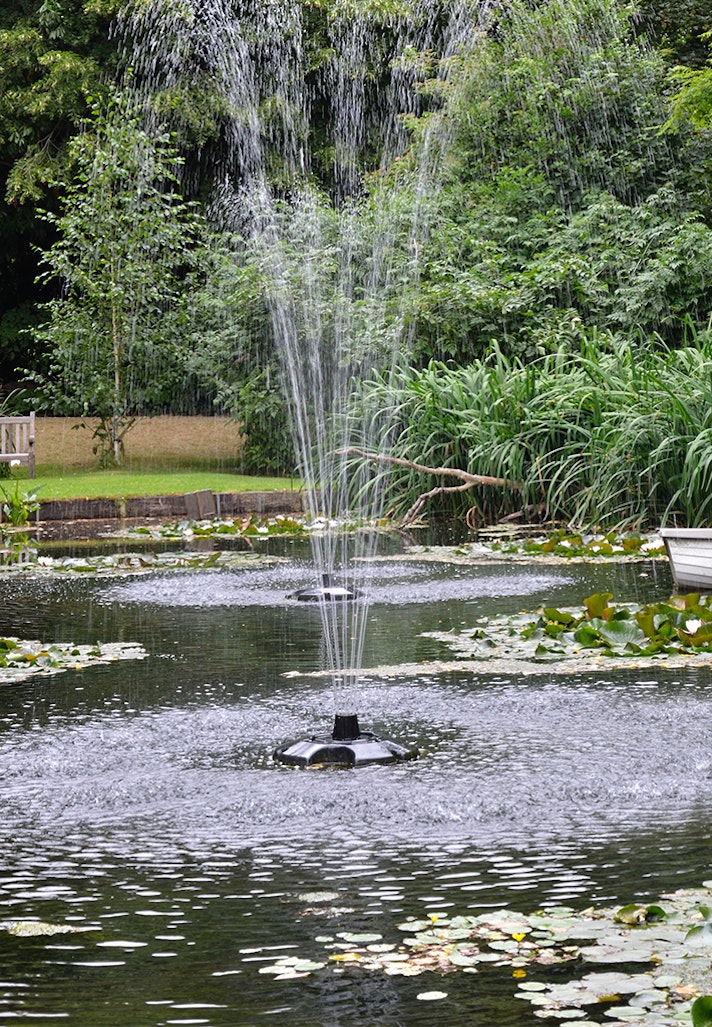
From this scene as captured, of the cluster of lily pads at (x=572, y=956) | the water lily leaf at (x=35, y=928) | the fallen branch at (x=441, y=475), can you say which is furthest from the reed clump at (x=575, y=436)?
the water lily leaf at (x=35, y=928)

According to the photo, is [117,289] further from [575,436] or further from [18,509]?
[575,436]

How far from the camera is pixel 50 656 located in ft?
22.3

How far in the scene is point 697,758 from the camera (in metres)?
4.55

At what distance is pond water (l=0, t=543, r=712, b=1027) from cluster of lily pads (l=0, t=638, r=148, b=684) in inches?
8.1

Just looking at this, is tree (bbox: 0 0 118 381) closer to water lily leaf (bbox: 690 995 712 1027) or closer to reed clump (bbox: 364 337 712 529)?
reed clump (bbox: 364 337 712 529)

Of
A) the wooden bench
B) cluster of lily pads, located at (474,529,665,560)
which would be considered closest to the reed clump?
cluster of lily pads, located at (474,529,665,560)

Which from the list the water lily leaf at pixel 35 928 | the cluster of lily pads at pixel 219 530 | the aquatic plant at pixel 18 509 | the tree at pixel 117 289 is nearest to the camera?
the water lily leaf at pixel 35 928

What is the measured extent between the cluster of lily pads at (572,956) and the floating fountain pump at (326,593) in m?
5.53

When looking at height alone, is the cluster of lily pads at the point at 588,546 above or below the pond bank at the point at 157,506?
below

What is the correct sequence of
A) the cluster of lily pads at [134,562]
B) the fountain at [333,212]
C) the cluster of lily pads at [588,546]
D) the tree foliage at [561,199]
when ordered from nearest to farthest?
the cluster of lily pads at [588,546] → the cluster of lily pads at [134,562] → the fountain at [333,212] → the tree foliage at [561,199]

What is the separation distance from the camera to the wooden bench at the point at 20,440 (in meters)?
17.8

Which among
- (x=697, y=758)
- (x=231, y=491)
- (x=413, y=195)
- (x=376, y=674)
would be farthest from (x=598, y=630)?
(x=413, y=195)

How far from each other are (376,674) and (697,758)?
1.98m

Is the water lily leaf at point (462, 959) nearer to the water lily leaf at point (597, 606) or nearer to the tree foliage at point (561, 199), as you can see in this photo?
the water lily leaf at point (597, 606)
